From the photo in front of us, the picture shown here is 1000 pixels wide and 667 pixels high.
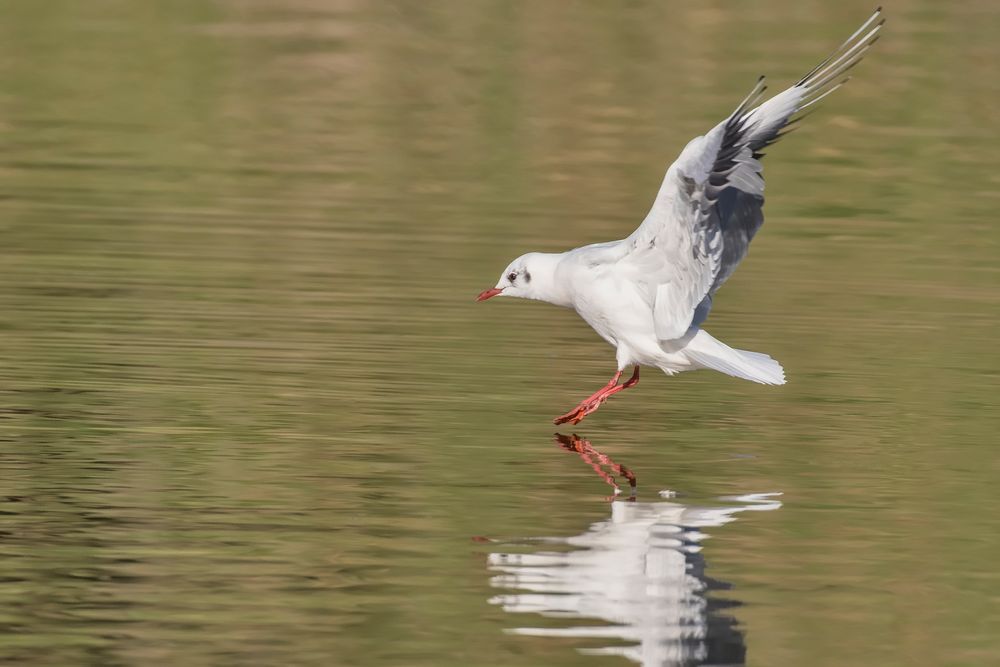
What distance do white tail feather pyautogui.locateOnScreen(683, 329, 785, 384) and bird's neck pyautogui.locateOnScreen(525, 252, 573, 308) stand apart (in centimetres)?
77

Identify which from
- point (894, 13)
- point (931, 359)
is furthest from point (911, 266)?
point (894, 13)

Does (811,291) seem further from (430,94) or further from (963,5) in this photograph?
(963,5)

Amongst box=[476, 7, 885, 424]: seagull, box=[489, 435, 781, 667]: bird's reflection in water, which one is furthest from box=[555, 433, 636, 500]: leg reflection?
box=[489, 435, 781, 667]: bird's reflection in water

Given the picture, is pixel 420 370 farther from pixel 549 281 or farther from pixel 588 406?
pixel 588 406

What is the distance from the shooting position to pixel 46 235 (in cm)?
1744

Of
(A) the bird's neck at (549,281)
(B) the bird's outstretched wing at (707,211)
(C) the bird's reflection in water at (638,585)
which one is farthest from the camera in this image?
(A) the bird's neck at (549,281)

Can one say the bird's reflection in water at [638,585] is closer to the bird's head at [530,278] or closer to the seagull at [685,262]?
the seagull at [685,262]

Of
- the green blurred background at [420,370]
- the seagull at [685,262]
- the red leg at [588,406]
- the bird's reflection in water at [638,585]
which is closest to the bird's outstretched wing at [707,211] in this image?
the seagull at [685,262]

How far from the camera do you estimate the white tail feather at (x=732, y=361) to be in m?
11.1

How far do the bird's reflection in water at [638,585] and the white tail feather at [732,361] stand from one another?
148 cm

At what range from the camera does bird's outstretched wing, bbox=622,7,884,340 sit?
Result: 1059 cm

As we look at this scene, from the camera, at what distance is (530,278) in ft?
39.3

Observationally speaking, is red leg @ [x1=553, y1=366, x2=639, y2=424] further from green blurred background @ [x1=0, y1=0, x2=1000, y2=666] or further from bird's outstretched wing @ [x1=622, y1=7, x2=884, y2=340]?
bird's outstretched wing @ [x1=622, y1=7, x2=884, y2=340]

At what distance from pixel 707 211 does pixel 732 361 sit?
894 mm
